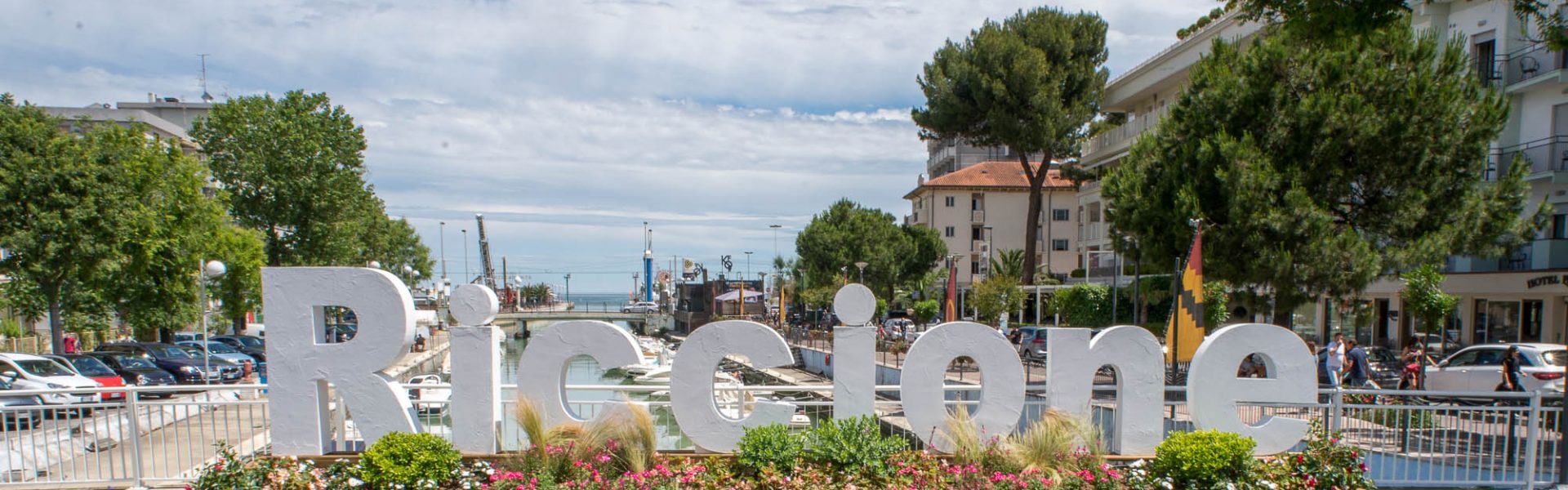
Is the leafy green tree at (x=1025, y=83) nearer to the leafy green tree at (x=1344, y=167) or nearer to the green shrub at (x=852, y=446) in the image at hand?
the leafy green tree at (x=1344, y=167)

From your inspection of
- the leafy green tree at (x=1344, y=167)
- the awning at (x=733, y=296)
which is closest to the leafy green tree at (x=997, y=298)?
the leafy green tree at (x=1344, y=167)

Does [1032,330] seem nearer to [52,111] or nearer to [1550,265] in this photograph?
[1550,265]

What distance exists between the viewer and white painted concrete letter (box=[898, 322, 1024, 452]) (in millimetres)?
8492

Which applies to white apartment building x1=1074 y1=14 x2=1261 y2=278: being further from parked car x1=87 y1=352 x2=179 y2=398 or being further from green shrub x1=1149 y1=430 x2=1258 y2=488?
parked car x1=87 y1=352 x2=179 y2=398

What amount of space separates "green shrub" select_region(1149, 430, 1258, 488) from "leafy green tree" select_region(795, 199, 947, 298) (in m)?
47.3

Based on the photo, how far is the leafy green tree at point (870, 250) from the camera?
2256 inches

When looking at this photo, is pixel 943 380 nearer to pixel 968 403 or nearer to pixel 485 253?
pixel 968 403

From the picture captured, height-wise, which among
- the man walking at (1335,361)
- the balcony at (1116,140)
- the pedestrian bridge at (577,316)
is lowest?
the pedestrian bridge at (577,316)

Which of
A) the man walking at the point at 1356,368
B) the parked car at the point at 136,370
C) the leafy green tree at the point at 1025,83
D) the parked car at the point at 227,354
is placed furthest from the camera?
the leafy green tree at the point at 1025,83

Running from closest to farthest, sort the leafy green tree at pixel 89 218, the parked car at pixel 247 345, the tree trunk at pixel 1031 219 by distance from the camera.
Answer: the leafy green tree at pixel 89 218, the parked car at pixel 247 345, the tree trunk at pixel 1031 219

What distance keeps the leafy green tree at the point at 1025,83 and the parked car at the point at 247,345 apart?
102 ft

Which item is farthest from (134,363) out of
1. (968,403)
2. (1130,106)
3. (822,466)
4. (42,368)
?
(1130,106)

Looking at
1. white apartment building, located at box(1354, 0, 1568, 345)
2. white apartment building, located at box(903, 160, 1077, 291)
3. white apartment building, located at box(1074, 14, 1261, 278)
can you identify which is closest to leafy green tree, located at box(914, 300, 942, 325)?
white apartment building, located at box(1074, 14, 1261, 278)

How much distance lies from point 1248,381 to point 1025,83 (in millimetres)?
33827
